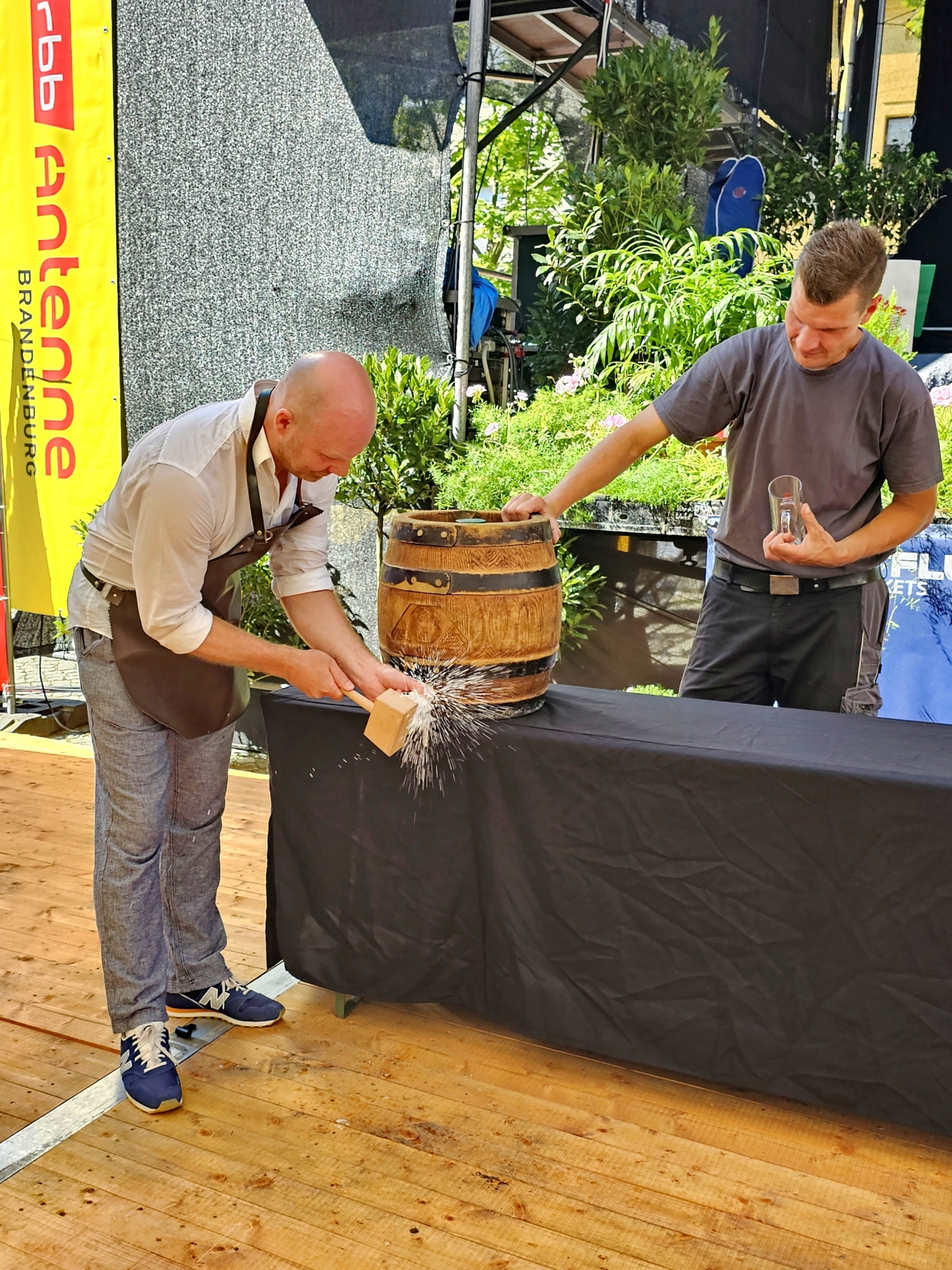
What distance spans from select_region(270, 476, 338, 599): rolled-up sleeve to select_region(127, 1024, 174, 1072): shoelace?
2.67 ft

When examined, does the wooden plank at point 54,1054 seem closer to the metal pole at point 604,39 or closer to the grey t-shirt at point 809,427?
the grey t-shirt at point 809,427

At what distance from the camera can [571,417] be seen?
4176mm

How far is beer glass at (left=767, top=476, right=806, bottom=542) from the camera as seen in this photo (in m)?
1.96

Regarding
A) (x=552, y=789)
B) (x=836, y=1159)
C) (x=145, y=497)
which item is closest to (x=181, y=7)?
(x=145, y=497)

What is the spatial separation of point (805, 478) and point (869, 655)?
390 millimetres

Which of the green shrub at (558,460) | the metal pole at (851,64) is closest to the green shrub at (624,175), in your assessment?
the green shrub at (558,460)

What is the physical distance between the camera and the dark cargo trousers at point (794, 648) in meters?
2.21

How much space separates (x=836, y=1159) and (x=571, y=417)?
9.79ft

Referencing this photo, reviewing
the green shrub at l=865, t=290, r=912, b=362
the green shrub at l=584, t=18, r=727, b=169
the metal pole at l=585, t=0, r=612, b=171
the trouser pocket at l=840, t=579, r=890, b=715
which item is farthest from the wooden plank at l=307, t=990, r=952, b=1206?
the metal pole at l=585, t=0, r=612, b=171

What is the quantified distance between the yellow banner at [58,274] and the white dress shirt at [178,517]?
266 cm

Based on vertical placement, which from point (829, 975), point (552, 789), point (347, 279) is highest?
point (347, 279)

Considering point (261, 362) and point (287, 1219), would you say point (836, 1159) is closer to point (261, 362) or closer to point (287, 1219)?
point (287, 1219)

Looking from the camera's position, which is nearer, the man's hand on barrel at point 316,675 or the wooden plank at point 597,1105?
the wooden plank at point 597,1105

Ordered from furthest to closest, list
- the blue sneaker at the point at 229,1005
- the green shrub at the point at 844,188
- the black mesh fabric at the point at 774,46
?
the green shrub at the point at 844,188, the black mesh fabric at the point at 774,46, the blue sneaker at the point at 229,1005
